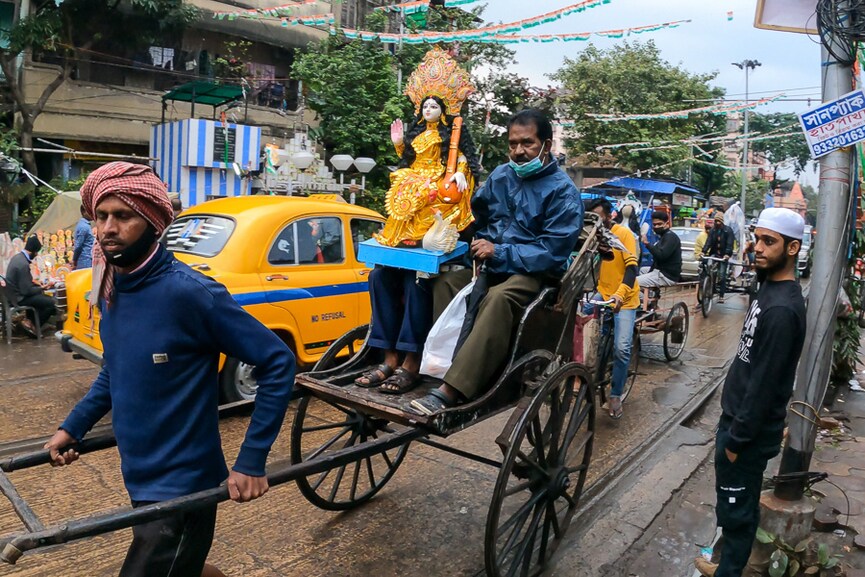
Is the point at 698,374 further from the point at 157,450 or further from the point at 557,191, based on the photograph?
the point at 157,450

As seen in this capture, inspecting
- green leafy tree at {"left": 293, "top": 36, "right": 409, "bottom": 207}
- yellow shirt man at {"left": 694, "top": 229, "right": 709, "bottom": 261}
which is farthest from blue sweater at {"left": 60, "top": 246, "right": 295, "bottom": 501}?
yellow shirt man at {"left": 694, "top": 229, "right": 709, "bottom": 261}

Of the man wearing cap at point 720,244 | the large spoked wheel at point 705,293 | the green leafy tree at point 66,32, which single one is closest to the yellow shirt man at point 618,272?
the large spoked wheel at point 705,293

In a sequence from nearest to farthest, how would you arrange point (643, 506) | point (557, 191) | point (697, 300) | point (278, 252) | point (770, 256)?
1. point (770, 256)
2. point (557, 191)
3. point (643, 506)
4. point (278, 252)
5. point (697, 300)

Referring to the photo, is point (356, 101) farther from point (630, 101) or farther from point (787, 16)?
point (630, 101)

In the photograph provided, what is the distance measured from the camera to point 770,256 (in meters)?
3.27

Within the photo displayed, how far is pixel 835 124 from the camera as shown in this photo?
381 centimetres

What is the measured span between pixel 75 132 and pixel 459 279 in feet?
51.8

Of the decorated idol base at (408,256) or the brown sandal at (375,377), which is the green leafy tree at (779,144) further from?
the brown sandal at (375,377)

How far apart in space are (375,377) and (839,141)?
9.54 ft

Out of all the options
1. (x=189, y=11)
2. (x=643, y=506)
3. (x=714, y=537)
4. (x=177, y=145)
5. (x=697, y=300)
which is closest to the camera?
(x=714, y=537)

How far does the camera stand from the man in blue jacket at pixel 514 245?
3.42 m

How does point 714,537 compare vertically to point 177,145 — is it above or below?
below

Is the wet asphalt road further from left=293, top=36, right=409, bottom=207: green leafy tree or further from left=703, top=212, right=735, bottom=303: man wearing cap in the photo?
left=293, top=36, right=409, bottom=207: green leafy tree

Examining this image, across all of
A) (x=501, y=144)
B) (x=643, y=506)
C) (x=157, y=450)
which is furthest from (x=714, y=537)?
(x=501, y=144)
